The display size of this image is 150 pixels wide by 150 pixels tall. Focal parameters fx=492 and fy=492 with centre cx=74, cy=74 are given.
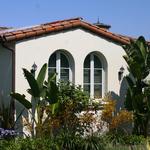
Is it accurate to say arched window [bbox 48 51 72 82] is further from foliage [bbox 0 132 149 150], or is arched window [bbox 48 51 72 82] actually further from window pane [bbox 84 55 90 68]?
foliage [bbox 0 132 149 150]

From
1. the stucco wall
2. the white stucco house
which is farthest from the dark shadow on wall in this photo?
the stucco wall

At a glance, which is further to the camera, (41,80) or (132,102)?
(132,102)

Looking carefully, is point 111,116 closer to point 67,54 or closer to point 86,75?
point 86,75

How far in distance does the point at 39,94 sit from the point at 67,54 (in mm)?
2762

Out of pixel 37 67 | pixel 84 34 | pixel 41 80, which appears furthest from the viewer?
pixel 84 34

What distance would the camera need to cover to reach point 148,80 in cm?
1822

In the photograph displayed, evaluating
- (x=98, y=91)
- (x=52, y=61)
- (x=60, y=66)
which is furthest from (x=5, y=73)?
(x=98, y=91)

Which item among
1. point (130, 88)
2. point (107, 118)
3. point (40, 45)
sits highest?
point (40, 45)

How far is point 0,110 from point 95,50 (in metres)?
4.50

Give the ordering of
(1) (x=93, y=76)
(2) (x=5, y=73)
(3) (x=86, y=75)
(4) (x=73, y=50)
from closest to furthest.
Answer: (2) (x=5, y=73)
(4) (x=73, y=50)
(3) (x=86, y=75)
(1) (x=93, y=76)

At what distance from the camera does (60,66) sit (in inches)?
694

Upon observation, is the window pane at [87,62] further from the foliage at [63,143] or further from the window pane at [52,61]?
the foliage at [63,143]

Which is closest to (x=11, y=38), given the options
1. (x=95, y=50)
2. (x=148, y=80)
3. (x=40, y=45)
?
(x=40, y=45)

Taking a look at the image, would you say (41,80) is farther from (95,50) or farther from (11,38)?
(95,50)
